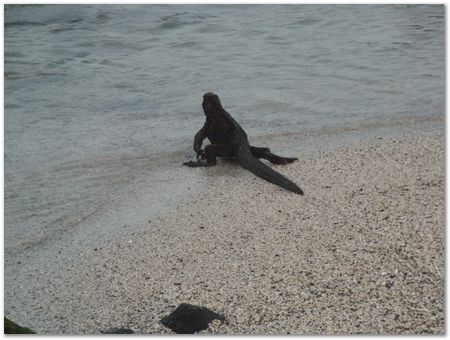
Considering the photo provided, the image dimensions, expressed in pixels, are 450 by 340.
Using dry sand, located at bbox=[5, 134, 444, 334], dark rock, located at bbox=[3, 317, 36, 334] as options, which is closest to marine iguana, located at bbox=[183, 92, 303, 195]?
dry sand, located at bbox=[5, 134, 444, 334]

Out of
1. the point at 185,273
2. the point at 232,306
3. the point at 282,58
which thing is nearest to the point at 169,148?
the point at 185,273

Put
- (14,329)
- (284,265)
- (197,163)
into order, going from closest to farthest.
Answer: (14,329), (284,265), (197,163)

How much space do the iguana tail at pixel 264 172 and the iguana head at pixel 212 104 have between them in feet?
1.93

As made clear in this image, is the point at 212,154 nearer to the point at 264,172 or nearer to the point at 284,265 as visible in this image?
the point at 264,172

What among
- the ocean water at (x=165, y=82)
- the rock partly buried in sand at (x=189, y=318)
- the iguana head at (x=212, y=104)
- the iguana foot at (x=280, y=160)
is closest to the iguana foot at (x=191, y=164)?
the ocean water at (x=165, y=82)

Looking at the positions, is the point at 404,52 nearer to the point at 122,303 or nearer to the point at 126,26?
the point at 126,26

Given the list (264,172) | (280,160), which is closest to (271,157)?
(280,160)

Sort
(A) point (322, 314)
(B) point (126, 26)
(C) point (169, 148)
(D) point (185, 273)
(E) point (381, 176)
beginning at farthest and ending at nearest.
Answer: (B) point (126, 26)
(C) point (169, 148)
(E) point (381, 176)
(D) point (185, 273)
(A) point (322, 314)

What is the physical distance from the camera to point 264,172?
19.4 feet

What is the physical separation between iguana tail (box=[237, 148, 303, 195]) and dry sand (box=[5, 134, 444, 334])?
0.27 ft

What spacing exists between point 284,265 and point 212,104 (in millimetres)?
2997

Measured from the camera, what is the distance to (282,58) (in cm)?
1149

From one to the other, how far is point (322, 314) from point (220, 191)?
2.51 metres

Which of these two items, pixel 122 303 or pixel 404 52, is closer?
pixel 122 303
